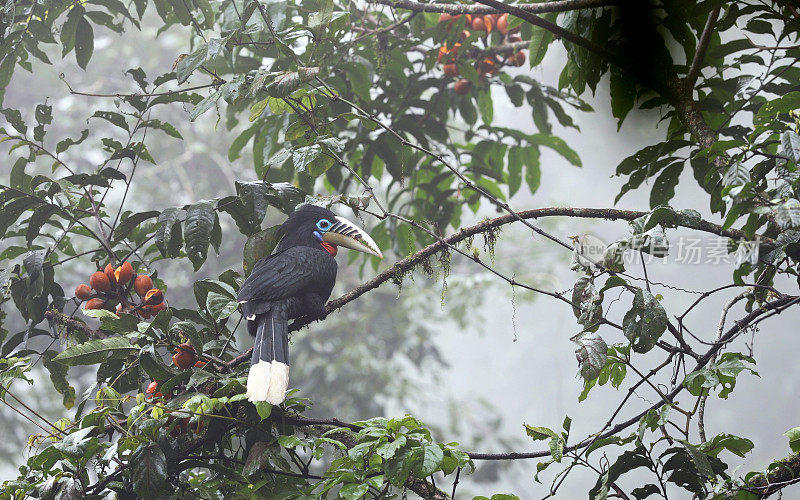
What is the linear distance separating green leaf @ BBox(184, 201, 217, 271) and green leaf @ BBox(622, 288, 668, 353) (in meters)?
0.61

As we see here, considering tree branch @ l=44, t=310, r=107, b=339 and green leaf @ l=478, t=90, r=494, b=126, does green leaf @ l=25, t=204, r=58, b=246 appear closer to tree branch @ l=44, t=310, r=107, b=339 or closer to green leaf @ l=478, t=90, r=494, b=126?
tree branch @ l=44, t=310, r=107, b=339

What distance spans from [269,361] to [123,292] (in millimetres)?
359

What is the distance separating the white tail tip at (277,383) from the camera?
87 cm

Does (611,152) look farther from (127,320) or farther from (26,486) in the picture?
(26,486)

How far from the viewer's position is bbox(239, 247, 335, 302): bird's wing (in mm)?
1057

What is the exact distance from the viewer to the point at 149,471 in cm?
84

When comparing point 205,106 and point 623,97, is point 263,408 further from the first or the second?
point 623,97

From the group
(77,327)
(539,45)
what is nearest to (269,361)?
(77,327)

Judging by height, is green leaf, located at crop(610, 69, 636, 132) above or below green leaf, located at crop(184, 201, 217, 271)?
above

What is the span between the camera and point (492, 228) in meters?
1.03

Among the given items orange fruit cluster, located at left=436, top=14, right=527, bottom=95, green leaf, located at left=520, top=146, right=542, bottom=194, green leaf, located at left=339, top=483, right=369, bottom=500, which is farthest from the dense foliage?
green leaf, located at left=520, top=146, right=542, bottom=194

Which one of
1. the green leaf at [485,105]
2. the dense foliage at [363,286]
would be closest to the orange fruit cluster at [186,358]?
the dense foliage at [363,286]

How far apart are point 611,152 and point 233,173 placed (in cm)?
563

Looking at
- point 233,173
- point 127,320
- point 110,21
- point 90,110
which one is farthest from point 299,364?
point 127,320
